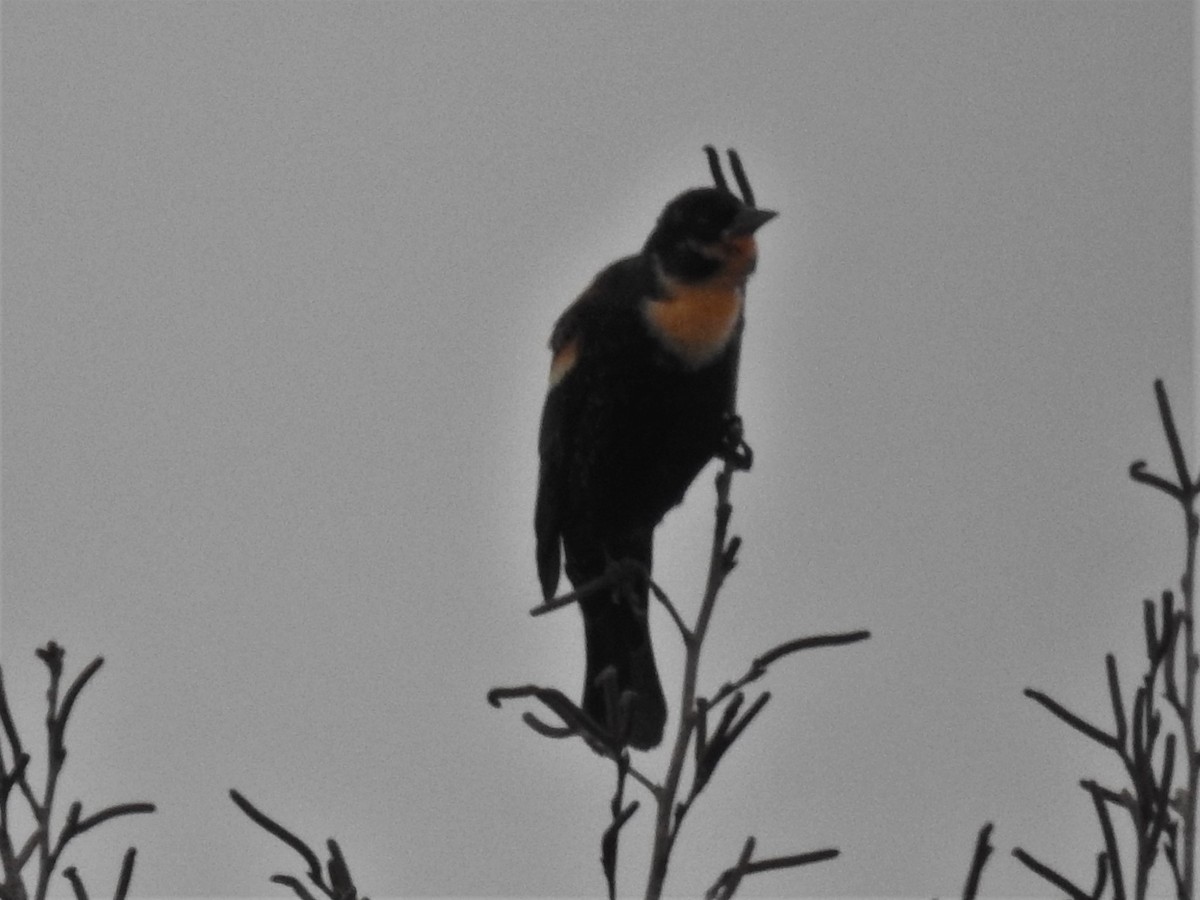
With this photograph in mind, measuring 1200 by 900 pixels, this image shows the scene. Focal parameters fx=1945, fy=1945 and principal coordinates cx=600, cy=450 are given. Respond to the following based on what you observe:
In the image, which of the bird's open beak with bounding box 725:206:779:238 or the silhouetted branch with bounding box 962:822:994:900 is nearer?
the silhouetted branch with bounding box 962:822:994:900

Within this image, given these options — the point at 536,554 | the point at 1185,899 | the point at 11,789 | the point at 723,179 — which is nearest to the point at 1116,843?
the point at 1185,899

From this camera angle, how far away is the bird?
4617mm

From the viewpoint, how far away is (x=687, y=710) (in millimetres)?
2148

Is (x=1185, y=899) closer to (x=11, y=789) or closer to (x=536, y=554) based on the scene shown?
(x=11, y=789)

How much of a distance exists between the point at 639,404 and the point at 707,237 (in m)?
0.44

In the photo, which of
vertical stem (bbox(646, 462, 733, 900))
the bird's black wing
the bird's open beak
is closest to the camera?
vertical stem (bbox(646, 462, 733, 900))

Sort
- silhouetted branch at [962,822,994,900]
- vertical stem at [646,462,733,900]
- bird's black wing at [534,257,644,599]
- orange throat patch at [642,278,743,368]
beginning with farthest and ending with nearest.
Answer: bird's black wing at [534,257,644,599]
orange throat patch at [642,278,743,368]
vertical stem at [646,462,733,900]
silhouetted branch at [962,822,994,900]

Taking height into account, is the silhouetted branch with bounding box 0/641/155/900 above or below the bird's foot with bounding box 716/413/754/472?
below

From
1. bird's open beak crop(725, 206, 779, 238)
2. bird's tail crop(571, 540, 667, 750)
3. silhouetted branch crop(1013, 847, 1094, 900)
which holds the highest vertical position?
bird's open beak crop(725, 206, 779, 238)

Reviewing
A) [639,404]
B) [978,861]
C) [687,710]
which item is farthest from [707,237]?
[978,861]

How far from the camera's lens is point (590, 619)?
5.17 metres

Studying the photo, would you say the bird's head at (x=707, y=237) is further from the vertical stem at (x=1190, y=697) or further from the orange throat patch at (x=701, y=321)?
the vertical stem at (x=1190, y=697)

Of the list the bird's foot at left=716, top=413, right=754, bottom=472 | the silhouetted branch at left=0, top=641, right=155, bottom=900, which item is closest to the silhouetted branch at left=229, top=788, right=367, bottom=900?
the silhouetted branch at left=0, top=641, right=155, bottom=900

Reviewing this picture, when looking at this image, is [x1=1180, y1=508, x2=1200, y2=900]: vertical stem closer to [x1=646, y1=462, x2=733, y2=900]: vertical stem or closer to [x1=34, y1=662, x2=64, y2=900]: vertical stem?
[x1=646, y1=462, x2=733, y2=900]: vertical stem
